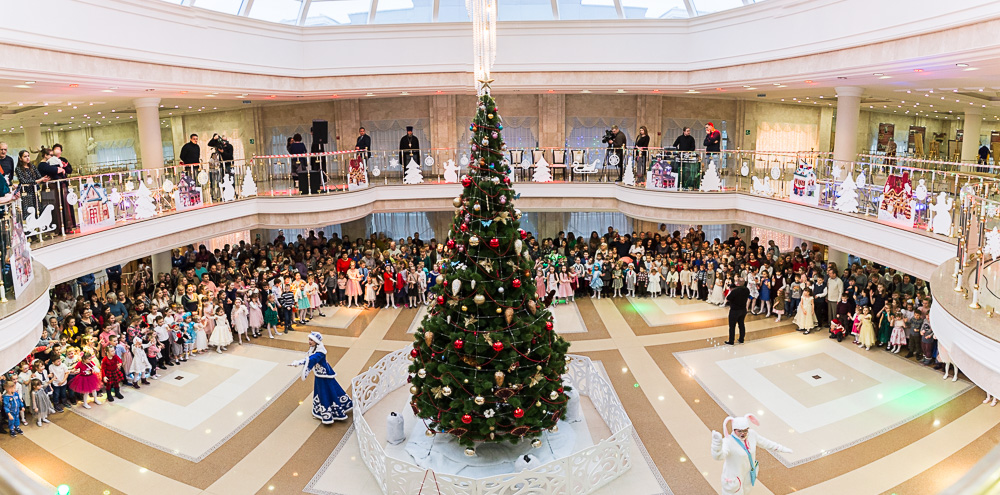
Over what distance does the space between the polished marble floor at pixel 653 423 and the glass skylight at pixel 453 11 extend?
10.7 metres

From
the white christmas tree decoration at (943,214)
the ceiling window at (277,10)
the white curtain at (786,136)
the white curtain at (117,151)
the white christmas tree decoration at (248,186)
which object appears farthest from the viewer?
the white curtain at (117,151)

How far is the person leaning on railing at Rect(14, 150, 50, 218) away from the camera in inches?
483

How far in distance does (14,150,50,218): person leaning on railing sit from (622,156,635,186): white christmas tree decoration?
1548 cm

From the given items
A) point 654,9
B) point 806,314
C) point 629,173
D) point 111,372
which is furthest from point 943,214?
point 111,372

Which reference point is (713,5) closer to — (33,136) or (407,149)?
(407,149)

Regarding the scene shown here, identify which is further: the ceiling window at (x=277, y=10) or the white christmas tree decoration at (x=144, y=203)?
the ceiling window at (x=277, y=10)

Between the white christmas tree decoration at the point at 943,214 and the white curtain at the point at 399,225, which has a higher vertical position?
the white christmas tree decoration at the point at 943,214

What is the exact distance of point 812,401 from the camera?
1258cm

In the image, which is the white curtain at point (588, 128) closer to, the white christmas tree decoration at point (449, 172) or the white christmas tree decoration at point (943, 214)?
the white christmas tree decoration at point (449, 172)

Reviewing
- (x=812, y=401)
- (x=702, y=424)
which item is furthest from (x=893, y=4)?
(x=702, y=424)

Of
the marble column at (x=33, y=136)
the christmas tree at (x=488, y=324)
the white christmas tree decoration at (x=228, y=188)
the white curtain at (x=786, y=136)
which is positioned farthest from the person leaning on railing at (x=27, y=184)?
the white curtain at (x=786, y=136)

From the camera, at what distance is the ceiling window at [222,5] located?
1747 centimetres

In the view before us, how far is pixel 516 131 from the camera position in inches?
1032

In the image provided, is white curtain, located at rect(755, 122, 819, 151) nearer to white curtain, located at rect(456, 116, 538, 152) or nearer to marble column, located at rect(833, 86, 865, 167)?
marble column, located at rect(833, 86, 865, 167)
